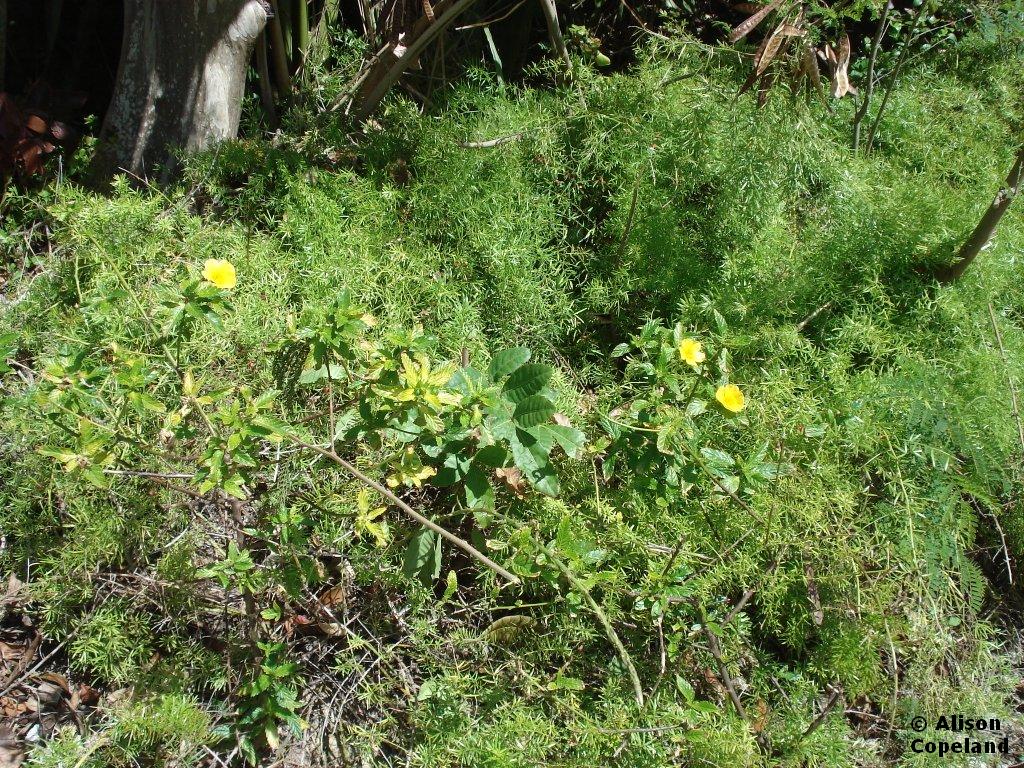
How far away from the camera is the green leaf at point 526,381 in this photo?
5.63 ft

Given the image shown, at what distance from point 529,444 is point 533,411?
7 cm

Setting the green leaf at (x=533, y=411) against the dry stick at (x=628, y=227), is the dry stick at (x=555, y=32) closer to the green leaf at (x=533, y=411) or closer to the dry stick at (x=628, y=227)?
the dry stick at (x=628, y=227)

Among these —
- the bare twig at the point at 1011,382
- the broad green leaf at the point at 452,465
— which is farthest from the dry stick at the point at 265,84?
the bare twig at the point at 1011,382

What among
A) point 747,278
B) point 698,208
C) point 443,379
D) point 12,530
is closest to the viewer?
point 443,379

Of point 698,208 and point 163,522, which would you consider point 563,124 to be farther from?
point 163,522

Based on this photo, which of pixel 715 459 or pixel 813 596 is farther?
pixel 813 596

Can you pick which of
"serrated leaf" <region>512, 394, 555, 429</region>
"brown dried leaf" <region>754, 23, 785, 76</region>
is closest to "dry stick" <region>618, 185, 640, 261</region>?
"brown dried leaf" <region>754, 23, 785, 76</region>

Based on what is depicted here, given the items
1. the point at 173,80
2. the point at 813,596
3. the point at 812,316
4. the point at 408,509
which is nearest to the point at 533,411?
the point at 408,509

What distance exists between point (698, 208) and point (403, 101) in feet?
3.96

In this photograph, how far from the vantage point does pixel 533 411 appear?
170cm

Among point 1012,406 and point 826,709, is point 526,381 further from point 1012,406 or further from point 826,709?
point 1012,406

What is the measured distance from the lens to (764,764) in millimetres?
1919

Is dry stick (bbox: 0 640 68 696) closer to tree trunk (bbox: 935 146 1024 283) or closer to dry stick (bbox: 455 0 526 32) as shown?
dry stick (bbox: 455 0 526 32)

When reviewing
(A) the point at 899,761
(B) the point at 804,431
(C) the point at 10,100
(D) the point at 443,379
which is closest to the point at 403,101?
(C) the point at 10,100
